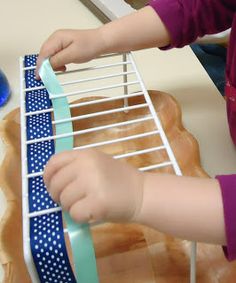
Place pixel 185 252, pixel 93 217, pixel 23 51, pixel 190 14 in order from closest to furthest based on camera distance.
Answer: pixel 93 217 < pixel 185 252 < pixel 190 14 < pixel 23 51

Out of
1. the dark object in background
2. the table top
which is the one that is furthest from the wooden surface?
the dark object in background

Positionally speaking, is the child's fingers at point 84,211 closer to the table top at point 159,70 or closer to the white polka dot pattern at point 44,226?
the white polka dot pattern at point 44,226

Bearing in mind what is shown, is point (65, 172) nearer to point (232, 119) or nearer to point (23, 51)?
point (232, 119)

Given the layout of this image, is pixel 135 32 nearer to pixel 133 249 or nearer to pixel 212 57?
pixel 133 249

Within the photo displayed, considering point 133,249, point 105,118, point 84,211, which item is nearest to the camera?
point 84,211

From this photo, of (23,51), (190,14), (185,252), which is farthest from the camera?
(23,51)

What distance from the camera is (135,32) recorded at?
0.59 meters

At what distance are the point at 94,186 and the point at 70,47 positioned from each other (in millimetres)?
273

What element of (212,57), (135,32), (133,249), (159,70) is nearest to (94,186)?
(133,249)

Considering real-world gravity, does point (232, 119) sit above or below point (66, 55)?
below

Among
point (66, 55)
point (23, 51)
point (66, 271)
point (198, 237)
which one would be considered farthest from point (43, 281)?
point (23, 51)

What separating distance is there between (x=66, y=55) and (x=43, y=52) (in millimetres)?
30

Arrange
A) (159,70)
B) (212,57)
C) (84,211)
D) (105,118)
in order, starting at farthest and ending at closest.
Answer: (212,57) → (159,70) → (105,118) → (84,211)

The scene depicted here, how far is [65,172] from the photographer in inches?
13.9
